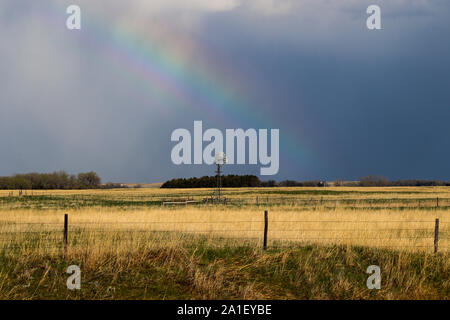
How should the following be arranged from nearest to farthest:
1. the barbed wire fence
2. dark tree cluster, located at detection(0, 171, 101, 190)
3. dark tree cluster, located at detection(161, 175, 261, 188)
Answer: the barbed wire fence
dark tree cluster, located at detection(161, 175, 261, 188)
dark tree cluster, located at detection(0, 171, 101, 190)

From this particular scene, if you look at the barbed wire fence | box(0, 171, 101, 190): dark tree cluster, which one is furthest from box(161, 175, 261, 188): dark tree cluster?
the barbed wire fence

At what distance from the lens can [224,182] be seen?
6570 inches

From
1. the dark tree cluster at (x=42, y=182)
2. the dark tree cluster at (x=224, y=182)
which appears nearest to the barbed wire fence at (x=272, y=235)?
the dark tree cluster at (x=224, y=182)

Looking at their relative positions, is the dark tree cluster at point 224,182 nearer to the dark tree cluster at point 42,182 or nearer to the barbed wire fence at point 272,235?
the dark tree cluster at point 42,182

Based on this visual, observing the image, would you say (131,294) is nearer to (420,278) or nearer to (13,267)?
(13,267)

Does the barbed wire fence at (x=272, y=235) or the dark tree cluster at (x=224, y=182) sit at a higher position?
the barbed wire fence at (x=272, y=235)

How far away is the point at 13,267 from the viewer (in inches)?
459

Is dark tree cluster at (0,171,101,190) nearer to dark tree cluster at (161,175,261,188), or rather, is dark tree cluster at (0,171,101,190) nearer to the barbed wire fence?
dark tree cluster at (161,175,261,188)

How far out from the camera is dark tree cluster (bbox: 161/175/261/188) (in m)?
168

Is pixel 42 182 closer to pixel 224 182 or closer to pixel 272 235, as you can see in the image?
pixel 224 182

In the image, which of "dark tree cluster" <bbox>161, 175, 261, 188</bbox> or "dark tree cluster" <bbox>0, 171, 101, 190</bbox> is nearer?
"dark tree cluster" <bbox>161, 175, 261, 188</bbox>

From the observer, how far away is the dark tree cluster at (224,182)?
6594 inches
